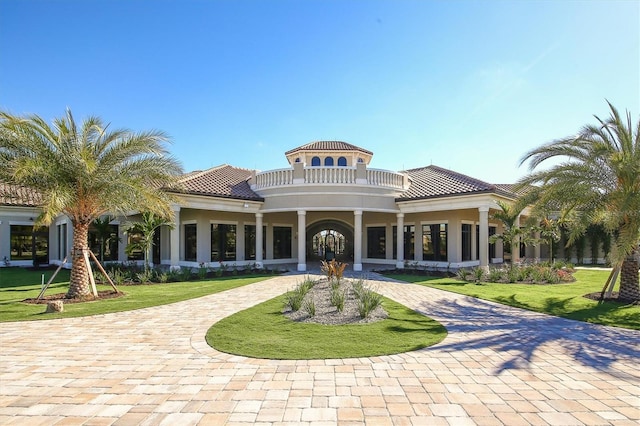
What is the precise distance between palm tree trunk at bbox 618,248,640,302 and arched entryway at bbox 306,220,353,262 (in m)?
16.3

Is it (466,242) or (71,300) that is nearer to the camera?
(71,300)

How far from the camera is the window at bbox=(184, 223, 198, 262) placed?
2062 centimetres

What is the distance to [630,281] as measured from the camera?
1167 cm

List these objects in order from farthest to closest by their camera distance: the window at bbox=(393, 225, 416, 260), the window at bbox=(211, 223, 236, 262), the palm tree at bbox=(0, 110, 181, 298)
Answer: the window at bbox=(393, 225, 416, 260) < the window at bbox=(211, 223, 236, 262) < the palm tree at bbox=(0, 110, 181, 298)

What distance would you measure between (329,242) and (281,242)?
4.45 metres

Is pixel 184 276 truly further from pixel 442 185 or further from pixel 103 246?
pixel 442 185

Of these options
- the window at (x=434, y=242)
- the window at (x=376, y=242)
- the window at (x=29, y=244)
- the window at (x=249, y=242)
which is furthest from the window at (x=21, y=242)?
the window at (x=434, y=242)

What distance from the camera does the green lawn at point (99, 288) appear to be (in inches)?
380

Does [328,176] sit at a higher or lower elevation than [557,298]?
higher

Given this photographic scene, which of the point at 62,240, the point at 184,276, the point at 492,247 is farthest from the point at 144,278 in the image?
the point at 492,247

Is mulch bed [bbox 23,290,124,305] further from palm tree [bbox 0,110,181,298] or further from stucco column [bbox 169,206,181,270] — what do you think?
stucco column [bbox 169,206,181,270]

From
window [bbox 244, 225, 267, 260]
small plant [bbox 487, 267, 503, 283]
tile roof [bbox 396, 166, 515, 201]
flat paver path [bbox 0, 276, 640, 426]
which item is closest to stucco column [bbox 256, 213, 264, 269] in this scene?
window [bbox 244, 225, 267, 260]

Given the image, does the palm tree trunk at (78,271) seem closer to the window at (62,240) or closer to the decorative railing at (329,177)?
the decorative railing at (329,177)

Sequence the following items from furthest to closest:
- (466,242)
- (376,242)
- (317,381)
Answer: (376,242) → (466,242) → (317,381)
